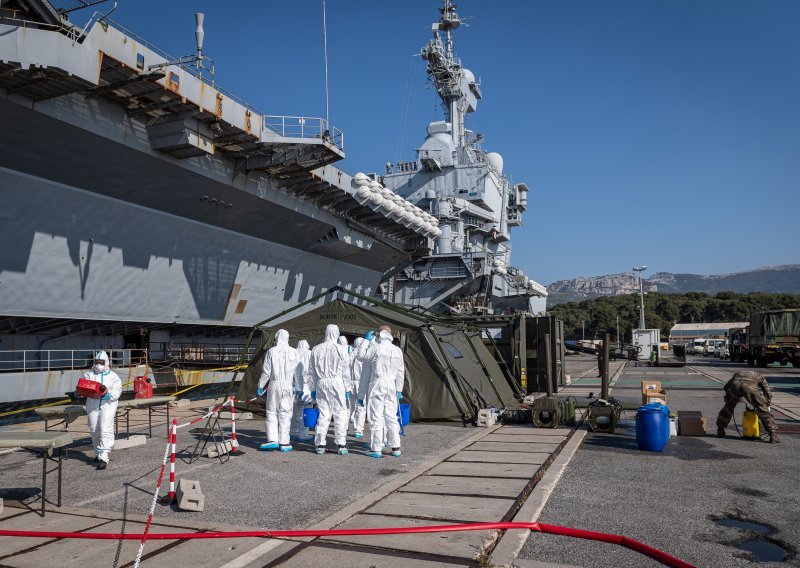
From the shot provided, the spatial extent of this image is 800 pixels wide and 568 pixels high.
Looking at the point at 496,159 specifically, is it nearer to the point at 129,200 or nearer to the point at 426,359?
the point at 129,200

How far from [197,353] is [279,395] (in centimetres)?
1701

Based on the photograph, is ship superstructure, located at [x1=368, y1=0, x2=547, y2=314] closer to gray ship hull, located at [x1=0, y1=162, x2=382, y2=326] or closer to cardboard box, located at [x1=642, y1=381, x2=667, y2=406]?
gray ship hull, located at [x1=0, y1=162, x2=382, y2=326]

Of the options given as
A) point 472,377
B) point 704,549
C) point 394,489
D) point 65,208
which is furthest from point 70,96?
point 704,549

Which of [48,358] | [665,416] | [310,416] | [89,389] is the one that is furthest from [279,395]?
[48,358]

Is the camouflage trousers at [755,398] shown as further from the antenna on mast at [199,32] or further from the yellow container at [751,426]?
the antenna on mast at [199,32]

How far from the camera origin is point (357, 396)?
10852mm

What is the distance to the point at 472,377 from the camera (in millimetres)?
14469

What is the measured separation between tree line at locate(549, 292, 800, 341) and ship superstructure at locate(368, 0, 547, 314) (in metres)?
52.5

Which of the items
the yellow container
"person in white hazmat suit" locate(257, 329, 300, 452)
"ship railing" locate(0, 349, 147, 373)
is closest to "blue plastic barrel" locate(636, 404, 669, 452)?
the yellow container

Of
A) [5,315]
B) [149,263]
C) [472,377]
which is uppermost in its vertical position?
[149,263]

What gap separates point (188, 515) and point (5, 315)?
13.3 metres

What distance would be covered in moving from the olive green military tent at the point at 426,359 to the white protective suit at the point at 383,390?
3370 millimetres

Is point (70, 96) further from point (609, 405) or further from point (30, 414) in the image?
point (609, 405)

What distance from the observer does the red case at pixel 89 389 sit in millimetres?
8688
